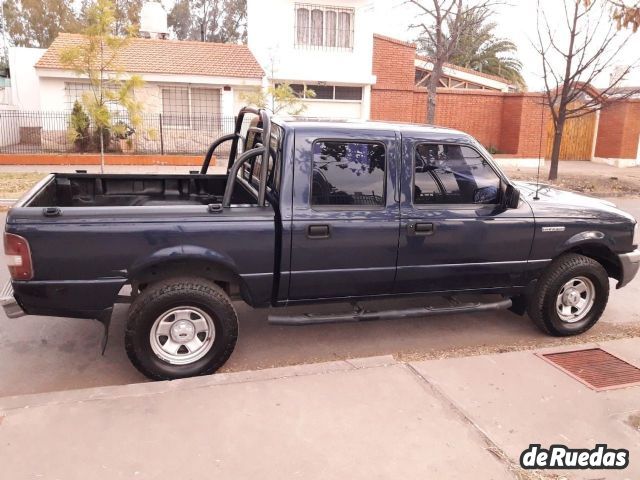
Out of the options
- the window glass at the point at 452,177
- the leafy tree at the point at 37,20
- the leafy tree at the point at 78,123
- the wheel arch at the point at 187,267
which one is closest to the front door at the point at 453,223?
the window glass at the point at 452,177

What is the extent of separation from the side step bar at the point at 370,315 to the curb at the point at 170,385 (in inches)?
15.2

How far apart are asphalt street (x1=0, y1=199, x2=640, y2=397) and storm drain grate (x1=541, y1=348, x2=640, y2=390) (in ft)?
1.50

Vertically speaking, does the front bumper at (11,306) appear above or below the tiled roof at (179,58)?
below

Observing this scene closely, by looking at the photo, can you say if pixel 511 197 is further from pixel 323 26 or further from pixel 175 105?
pixel 175 105

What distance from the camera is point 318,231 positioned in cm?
434

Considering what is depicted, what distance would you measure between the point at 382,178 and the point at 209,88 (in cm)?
1980

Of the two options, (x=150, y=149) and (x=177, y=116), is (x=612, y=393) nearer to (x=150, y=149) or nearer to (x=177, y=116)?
(x=150, y=149)

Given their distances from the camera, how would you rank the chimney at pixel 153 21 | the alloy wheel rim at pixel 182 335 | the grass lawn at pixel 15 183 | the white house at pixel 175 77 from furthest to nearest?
the chimney at pixel 153 21, the white house at pixel 175 77, the grass lawn at pixel 15 183, the alloy wheel rim at pixel 182 335

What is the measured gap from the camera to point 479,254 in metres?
4.84

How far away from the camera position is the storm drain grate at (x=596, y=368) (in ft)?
13.9

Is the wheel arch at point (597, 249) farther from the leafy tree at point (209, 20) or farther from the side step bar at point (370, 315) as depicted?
the leafy tree at point (209, 20)

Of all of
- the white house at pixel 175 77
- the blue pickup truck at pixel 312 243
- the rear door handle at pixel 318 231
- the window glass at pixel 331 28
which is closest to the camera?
the blue pickup truck at pixel 312 243

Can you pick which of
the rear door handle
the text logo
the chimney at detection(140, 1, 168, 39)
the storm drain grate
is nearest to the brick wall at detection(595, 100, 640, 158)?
the chimney at detection(140, 1, 168, 39)

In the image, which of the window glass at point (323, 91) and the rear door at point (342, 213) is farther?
the window glass at point (323, 91)
